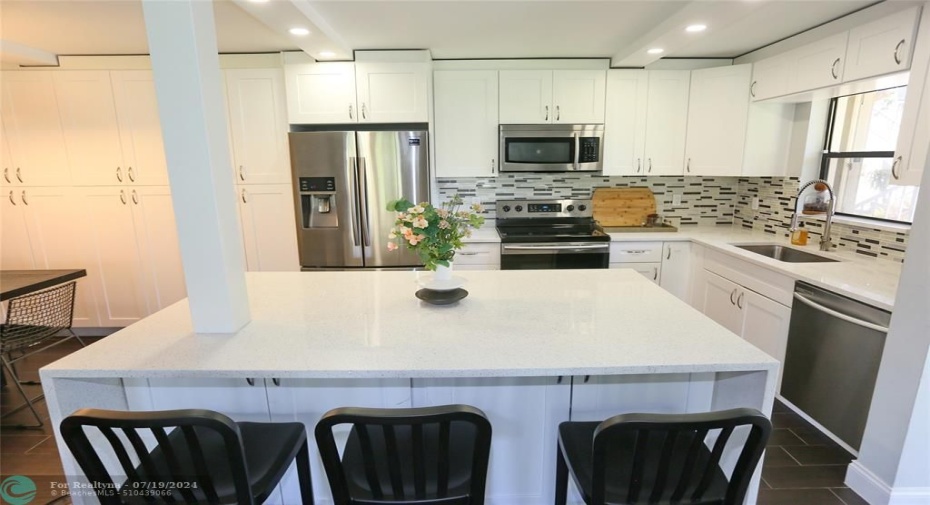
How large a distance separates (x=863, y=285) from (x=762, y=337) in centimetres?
66

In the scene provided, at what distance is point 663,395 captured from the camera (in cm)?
152

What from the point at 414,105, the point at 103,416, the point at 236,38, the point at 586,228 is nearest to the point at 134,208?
the point at 236,38

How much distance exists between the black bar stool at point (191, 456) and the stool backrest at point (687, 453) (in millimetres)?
851

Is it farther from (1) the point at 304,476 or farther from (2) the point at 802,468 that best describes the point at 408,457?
(2) the point at 802,468

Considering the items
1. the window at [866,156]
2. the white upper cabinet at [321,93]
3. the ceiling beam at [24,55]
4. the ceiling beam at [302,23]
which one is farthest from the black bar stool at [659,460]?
the ceiling beam at [24,55]

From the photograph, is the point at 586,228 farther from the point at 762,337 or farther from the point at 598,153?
the point at 762,337

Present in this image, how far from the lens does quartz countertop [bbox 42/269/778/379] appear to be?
1.21m

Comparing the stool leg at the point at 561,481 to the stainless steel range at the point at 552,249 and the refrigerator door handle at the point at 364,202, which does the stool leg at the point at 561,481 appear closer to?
the stainless steel range at the point at 552,249

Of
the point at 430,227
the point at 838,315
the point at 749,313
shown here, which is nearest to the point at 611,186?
the point at 749,313

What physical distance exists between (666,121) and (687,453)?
3.05 m

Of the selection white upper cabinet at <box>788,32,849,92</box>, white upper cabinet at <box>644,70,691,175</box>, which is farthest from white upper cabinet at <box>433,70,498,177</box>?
white upper cabinet at <box>788,32,849,92</box>

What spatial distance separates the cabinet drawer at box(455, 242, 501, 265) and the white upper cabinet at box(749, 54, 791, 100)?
2191mm

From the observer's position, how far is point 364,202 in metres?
3.10

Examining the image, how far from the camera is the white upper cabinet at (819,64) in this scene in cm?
233
